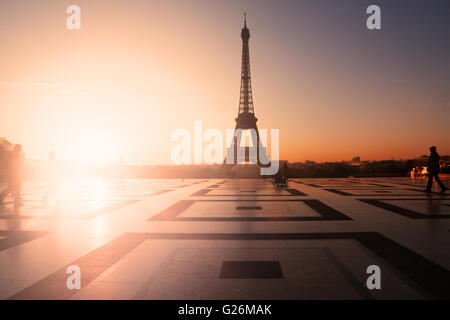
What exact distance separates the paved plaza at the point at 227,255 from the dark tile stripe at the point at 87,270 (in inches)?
0.6

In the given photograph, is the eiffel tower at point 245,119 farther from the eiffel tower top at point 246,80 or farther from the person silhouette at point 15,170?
the person silhouette at point 15,170

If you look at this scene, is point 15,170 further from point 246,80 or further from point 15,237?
point 246,80

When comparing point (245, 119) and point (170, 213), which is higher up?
point (245, 119)

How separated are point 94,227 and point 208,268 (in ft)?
12.4

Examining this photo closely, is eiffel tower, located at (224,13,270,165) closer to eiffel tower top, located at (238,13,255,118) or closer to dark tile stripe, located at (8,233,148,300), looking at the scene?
eiffel tower top, located at (238,13,255,118)

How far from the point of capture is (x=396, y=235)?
16.9 ft

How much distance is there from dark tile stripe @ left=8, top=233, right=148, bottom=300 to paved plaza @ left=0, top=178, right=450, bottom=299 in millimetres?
15

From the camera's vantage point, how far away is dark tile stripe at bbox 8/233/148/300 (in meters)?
2.94

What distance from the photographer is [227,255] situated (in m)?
4.15

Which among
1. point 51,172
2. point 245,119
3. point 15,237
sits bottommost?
point 15,237

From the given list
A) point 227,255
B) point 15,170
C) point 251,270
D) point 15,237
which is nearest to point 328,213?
point 227,255

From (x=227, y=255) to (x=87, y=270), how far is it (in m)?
2.02

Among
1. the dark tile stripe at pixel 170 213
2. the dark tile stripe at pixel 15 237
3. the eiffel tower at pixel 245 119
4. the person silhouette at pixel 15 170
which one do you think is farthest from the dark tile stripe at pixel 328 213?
the eiffel tower at pixel 245 119
